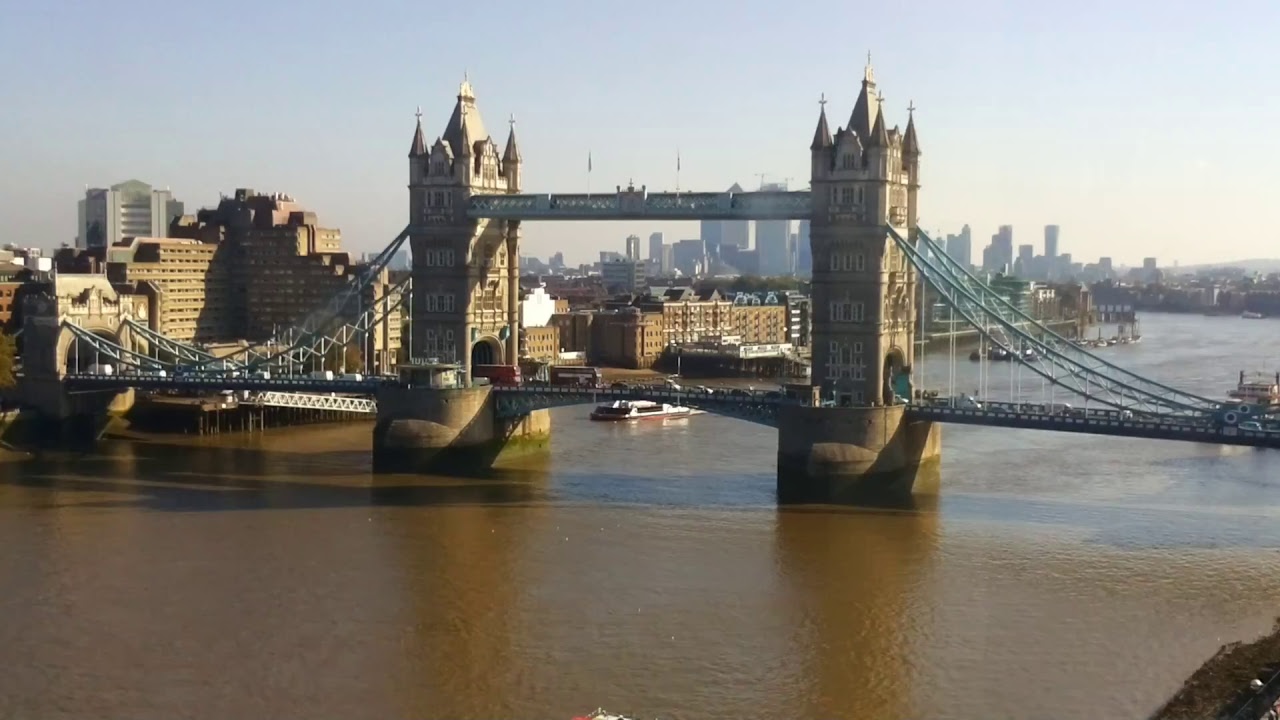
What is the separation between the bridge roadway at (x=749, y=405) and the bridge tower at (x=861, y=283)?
1186mm

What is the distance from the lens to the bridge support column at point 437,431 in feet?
146

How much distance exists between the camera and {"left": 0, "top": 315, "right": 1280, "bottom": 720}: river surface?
23.1 m

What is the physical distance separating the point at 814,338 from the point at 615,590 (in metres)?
15.3

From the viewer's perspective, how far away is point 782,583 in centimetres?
2998

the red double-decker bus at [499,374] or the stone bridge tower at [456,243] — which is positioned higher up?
the stone bridge tower at [456,243]

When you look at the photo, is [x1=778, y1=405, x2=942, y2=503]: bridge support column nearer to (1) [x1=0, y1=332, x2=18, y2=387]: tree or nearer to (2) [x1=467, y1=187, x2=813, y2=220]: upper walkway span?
(2) [x1=467, y1=187, x2=813, y2=220]: upper walkway span

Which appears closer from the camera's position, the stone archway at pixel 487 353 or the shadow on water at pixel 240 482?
the shadow on water at pixel 240 482

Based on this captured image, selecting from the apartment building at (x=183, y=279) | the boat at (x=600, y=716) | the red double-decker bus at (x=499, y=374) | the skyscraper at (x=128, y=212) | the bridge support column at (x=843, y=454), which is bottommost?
the boat at (x=600, y=716)

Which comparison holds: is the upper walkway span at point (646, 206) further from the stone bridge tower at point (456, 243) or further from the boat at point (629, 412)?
the boat at point (629, 412)

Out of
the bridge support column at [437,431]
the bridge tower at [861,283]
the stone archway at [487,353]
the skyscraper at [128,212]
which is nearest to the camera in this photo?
the bridge tower at [861,283]

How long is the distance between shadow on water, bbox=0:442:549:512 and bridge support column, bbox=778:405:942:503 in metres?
6.84

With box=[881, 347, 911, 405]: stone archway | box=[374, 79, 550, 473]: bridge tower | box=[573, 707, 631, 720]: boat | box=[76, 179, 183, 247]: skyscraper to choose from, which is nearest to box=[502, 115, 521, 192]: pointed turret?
box=[374, 79, 550, 473]: bridge tower

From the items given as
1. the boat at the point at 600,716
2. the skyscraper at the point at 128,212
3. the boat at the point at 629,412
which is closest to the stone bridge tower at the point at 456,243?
the boat at the point at 629,412

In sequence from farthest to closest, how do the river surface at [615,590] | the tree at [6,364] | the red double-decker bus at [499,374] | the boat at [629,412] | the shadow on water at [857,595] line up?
the boat at [629,412] → the tree at [6,364] → the red double-decker bus at [499,374] → the shadow on water at [857,595] → the river surface at [615,590]
